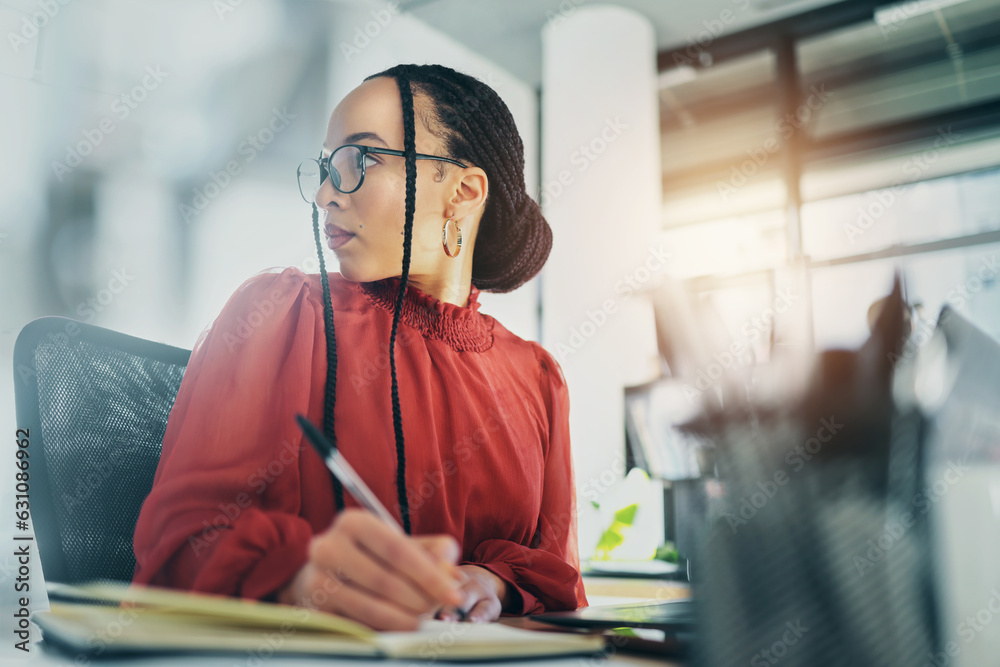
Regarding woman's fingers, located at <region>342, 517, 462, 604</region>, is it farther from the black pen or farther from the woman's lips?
the woman's lips

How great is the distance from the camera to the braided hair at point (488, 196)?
660 mm

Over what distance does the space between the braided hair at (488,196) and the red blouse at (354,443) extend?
0.02 m

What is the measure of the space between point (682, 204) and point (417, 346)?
8.74ft

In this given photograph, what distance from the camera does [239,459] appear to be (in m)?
0.53

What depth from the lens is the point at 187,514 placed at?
1.55ft

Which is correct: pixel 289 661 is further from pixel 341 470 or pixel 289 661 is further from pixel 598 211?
pixel 598 211

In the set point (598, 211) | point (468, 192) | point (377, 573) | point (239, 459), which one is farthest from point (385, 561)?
point (598, 211)

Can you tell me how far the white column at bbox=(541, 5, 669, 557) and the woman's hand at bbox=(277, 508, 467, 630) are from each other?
6.68 feet

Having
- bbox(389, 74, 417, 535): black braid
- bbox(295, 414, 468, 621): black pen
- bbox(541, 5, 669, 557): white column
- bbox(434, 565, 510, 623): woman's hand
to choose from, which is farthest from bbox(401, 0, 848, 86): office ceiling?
bbox(295, 414, 468, 621): black pen

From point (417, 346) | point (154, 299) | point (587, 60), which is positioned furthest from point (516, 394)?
point (587, 60)

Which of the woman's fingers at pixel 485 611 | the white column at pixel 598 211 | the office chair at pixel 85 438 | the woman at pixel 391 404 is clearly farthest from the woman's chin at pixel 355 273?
the white column at pixel 598 211

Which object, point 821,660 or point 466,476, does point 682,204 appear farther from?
point 821,660

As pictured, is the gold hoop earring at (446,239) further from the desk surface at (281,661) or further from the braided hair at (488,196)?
the desk surface at (281,661)

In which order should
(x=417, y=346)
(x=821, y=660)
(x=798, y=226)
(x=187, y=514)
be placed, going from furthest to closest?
1. (x=798, y=226)
2. (x=417, y=346)
3. (x=187, y=514)
4. (x=821, y=660)
